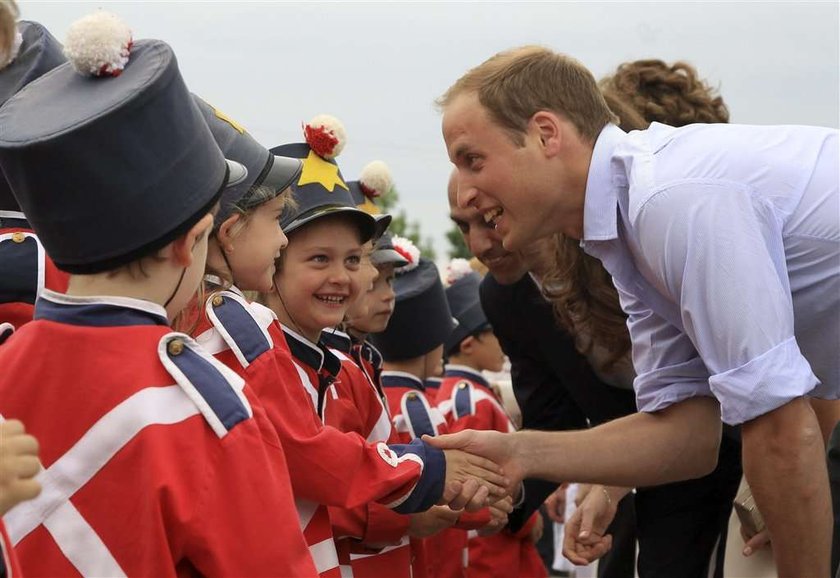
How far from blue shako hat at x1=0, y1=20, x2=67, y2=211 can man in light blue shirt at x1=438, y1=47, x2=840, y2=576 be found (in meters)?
1.19

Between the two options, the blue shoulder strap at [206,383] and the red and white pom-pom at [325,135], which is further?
the red and white pom-pom at [325,135]

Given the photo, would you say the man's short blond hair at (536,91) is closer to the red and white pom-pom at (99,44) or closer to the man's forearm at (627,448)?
the man's forearm at (627,448)

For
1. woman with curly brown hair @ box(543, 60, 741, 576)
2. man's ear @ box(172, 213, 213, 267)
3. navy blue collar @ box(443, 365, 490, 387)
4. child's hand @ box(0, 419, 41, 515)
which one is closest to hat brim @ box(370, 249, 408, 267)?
woman with curly brown hair @ box(543, 60, 741, 576)

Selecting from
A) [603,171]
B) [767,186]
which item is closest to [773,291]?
[767,186]

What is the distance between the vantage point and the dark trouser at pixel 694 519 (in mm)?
4961

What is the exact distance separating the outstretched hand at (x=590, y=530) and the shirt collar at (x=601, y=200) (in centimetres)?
157

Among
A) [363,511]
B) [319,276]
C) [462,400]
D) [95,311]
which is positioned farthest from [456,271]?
[95,311]

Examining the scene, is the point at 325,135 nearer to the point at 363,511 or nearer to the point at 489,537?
the point at 363,511

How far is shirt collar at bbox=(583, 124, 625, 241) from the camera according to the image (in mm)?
3545

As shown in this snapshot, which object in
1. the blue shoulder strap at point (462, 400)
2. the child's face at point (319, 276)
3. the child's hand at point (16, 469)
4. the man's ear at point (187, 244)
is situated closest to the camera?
the child's hand at point (16, 469)

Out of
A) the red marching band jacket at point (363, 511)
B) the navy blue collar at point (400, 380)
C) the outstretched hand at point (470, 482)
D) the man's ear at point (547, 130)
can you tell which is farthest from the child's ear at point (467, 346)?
the man's ear at point (547, 130)

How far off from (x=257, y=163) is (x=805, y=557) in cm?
183

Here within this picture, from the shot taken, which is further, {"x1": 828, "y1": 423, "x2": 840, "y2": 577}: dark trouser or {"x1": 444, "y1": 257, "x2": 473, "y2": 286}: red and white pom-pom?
{"x1": 444, "y1": 257, "x2": 473, "y2": 286}: red and white pom-pom

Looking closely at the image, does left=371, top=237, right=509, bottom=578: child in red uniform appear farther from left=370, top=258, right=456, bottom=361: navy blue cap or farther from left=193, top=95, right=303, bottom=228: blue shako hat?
left=193, top=95, right=303, bottom=228: blue shako hat
